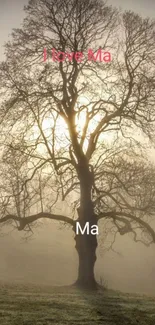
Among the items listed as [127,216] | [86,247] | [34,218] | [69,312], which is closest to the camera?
[69,312]

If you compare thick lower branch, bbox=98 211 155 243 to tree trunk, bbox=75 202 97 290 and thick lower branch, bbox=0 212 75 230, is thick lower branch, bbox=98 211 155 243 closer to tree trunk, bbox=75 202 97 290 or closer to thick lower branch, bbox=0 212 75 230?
tree trunk, bbox=75 202 97 290

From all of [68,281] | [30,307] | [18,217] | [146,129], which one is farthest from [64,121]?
[68,281]

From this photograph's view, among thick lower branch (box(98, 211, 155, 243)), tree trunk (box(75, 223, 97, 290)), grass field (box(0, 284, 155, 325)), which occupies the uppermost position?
thick lower branch (box(98, 211, 155, 243))

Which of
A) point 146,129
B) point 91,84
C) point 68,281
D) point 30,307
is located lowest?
point 30,307

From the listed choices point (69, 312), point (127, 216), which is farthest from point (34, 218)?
point (69, 312)

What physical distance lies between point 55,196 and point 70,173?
6.09 feet

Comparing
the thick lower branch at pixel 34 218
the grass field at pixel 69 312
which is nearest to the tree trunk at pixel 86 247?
the thick lower branch at pixel 34 218

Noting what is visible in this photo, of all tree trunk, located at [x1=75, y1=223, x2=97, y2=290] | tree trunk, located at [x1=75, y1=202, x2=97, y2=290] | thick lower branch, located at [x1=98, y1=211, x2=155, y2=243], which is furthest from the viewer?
thick lower branch, located at [x1=98, y1=211, x2=155, y2=243]

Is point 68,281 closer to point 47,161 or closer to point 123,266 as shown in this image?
point 123,266

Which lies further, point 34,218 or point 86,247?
point 34,218

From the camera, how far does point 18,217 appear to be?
23.5 meters

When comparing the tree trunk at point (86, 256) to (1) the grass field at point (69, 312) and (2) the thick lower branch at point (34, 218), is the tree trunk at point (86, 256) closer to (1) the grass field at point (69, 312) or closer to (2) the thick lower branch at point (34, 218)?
(2) the thick lower branch at point (34, 218)

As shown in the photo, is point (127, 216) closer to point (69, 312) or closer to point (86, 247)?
point (86, 247)

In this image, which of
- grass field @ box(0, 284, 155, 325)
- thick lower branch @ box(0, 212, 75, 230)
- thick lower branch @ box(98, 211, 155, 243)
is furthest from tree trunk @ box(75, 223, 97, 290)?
grass field @ box(0, 284, 155, 325)
